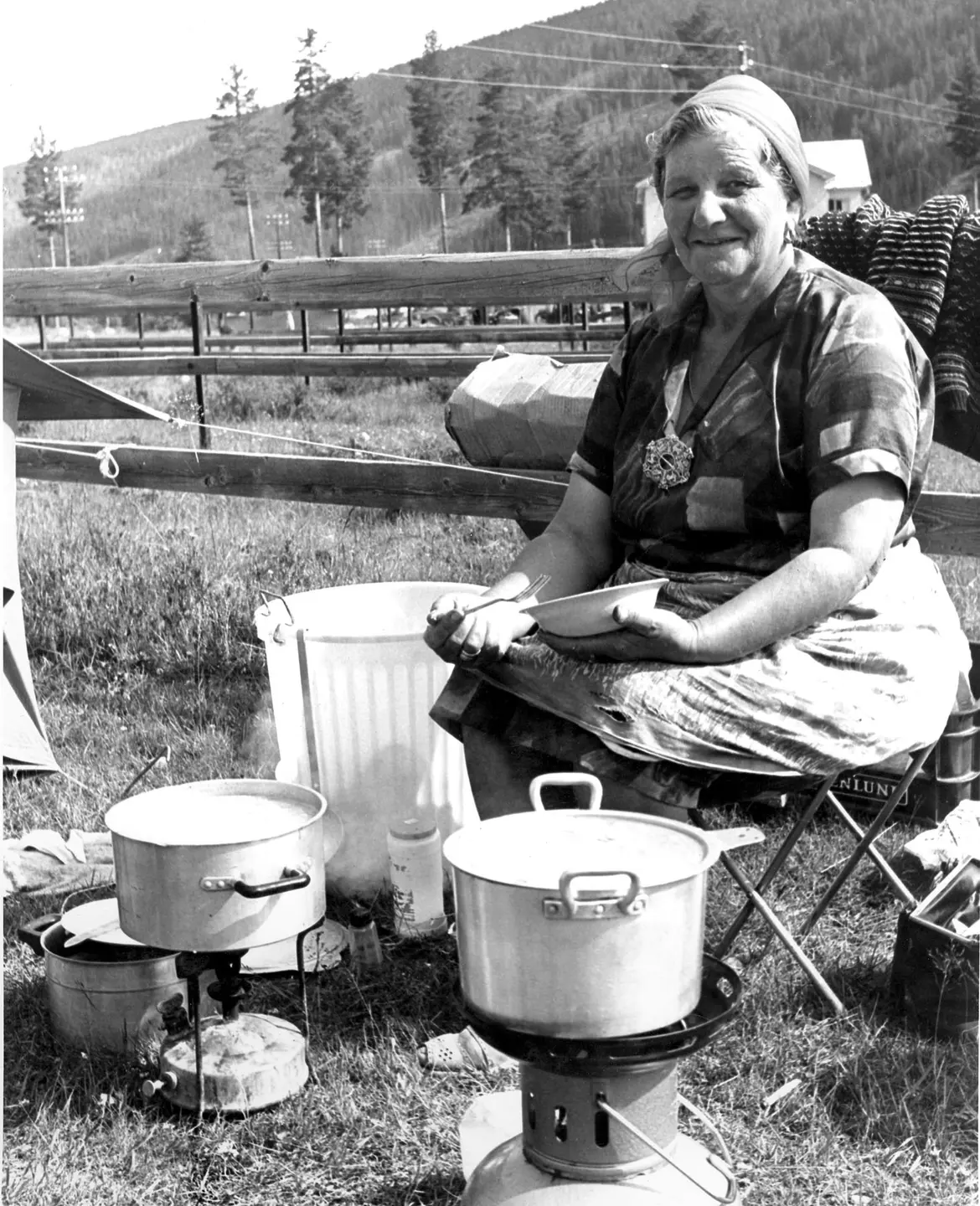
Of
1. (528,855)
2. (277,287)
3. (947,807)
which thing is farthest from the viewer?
(277,287)

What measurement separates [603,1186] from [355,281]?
4608mm


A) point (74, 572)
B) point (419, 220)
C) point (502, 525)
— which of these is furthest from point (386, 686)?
point (419, 220)

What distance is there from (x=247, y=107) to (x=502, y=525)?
123 meters

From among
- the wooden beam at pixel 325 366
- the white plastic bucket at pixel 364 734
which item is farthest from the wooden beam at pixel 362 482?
the wooden beam at pixel 325 366

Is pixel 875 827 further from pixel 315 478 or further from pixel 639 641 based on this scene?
pixel 315 478

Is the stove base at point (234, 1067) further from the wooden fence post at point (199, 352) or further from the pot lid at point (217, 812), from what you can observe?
the wooden fence post at point (199, 352)

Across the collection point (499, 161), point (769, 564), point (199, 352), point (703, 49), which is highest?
point (703, 49)

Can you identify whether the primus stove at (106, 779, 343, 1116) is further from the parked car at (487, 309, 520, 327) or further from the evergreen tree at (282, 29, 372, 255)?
the evergreen tree at (282, 29, 372, 255)

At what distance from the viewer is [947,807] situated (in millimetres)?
3744

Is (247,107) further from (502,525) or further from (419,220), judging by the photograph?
(502,525)

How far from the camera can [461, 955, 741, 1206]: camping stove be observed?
190 cm

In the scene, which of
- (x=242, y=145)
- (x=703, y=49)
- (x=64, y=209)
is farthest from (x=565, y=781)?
(x=242, y=145)

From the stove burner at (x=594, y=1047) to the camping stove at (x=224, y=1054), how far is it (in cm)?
75

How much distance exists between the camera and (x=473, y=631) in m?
2.64
